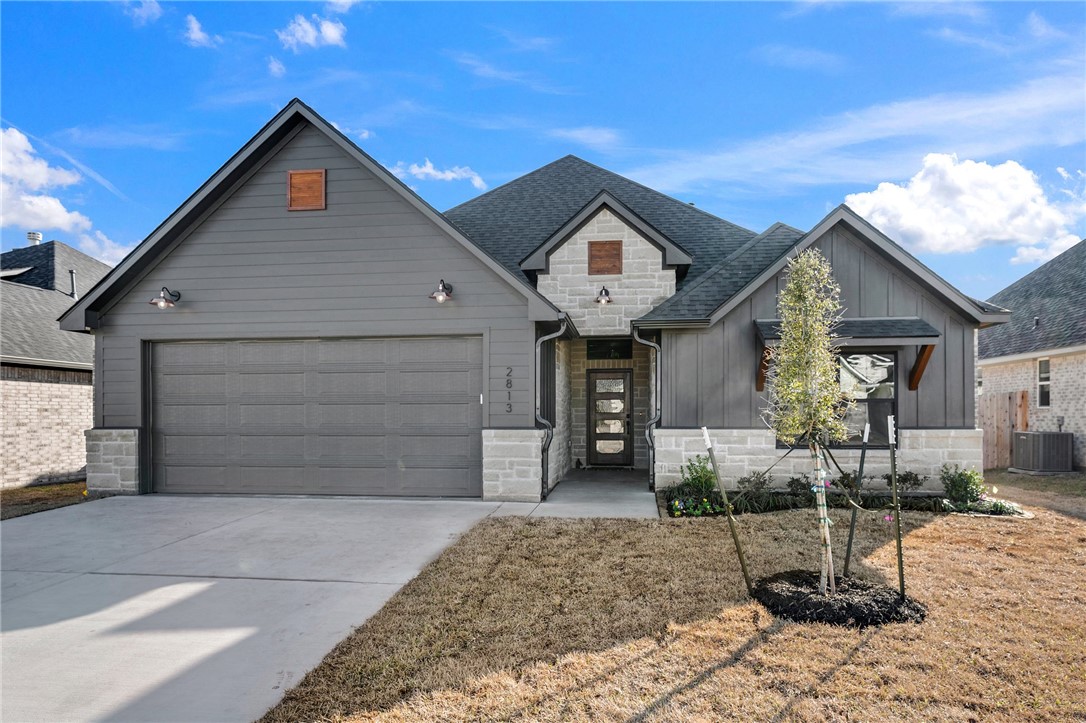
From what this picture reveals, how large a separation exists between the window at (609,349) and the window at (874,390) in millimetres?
4717

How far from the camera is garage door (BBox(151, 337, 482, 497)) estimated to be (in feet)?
32.3

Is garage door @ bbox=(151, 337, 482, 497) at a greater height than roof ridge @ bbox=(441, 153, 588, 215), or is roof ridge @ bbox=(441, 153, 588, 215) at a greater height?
roof ridge @ bbox=(441, 153, 588, 215)

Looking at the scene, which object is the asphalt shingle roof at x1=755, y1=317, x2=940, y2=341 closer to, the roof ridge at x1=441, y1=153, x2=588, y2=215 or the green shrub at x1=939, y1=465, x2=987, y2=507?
the green shrub at x1=939, y1=465, x2=987, y2=507

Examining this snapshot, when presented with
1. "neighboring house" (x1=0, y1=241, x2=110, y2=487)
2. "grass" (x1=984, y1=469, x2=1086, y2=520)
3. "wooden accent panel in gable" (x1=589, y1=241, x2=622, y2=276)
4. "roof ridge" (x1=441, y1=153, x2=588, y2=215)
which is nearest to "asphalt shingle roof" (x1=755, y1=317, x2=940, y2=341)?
"wooden accent panel in gable" (x1=589, y1=241, x2=622, y2=276)

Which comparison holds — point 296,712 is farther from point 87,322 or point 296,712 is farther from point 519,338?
point 87,322

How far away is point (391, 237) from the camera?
984cm

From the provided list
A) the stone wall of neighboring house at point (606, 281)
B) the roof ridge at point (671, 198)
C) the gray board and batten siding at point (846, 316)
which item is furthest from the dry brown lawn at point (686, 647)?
the roof ridge at point (671, 198)

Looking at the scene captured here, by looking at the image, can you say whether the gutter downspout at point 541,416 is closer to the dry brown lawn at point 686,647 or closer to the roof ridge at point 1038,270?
the dry brown lawn at point 686,647

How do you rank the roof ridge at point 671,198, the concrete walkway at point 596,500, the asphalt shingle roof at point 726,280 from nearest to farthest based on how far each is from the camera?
the concrete walkway at point 596,500 < the asphalt shingle roof at point 726,280 < the roof ridge at point 671,198

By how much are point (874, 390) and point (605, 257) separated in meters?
5.19

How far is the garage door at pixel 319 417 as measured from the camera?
984 cm

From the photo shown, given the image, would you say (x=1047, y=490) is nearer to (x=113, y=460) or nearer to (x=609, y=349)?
(x=609, y=349)

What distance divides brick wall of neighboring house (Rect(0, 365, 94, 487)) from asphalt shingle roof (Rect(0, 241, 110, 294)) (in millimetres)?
5654

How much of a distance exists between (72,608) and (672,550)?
5481 millimetres
